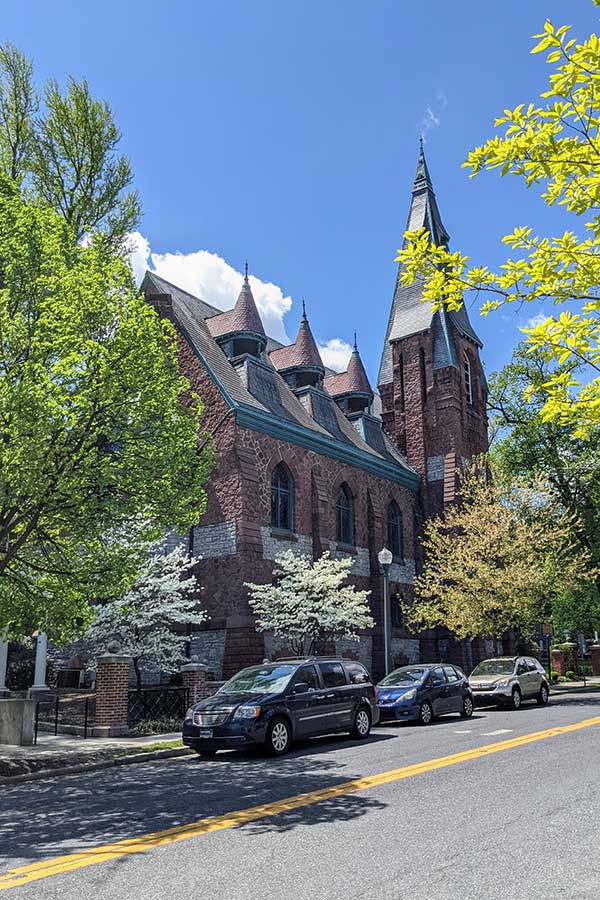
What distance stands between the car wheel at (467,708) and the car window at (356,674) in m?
4.91

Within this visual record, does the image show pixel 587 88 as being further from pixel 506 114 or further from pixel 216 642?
pixel 216 642

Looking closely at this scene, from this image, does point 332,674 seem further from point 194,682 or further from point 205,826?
point 205,826

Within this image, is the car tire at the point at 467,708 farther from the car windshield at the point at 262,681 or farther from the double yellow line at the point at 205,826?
the double yellow line at the point at 205,826

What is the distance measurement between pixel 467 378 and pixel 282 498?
1552 cm

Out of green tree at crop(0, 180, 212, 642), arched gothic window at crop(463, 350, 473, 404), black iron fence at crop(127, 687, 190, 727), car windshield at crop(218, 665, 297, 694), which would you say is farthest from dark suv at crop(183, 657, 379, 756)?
arched gothic window at crop(463, 350, 473, 404)

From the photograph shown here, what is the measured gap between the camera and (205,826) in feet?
24.8

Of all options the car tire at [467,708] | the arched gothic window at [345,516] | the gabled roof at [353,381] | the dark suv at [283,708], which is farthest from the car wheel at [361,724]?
the gabled roof at [353,381]

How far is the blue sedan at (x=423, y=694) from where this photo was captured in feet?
59.6

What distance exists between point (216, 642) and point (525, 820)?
1862 centimetres

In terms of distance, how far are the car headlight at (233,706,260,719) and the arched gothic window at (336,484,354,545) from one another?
17804 mm

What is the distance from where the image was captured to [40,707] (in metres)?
20.5

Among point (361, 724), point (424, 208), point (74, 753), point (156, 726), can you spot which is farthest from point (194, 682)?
point (424, 208)

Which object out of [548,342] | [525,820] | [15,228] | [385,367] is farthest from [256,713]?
[385,367]

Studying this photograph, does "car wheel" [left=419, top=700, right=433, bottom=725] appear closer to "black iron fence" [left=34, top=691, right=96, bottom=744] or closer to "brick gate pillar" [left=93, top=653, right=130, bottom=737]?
"brick gate pillar" [left=93, top=653, right=130, bottom=737]
